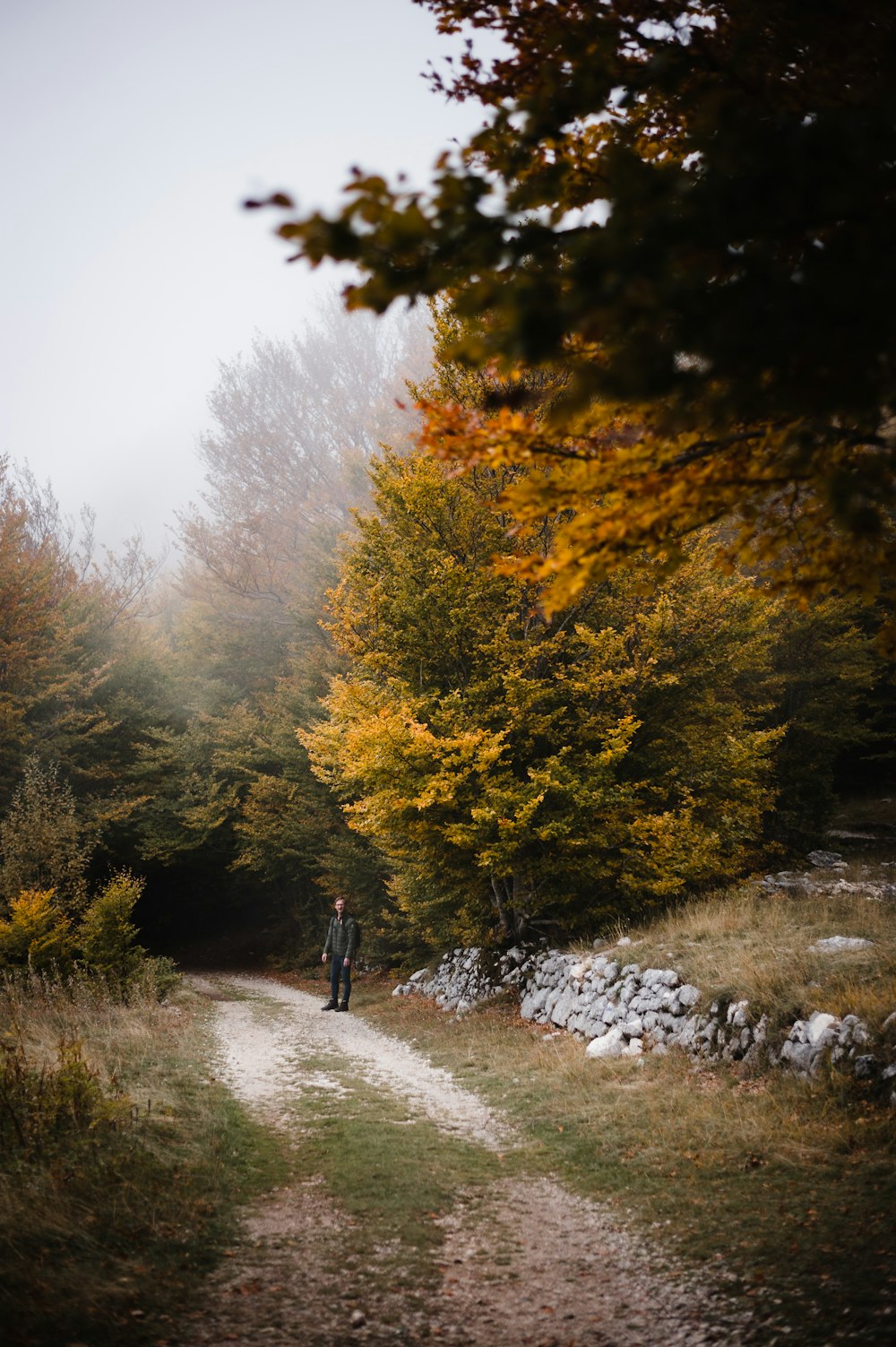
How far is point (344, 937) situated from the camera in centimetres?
1235

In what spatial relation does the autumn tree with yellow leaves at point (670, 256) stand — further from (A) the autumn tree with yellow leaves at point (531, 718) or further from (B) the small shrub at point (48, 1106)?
(A) the autumn tree with yellow leaves at point (531, 718)

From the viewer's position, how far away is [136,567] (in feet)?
83.8

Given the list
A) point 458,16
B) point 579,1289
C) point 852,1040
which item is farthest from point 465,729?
point 458,16

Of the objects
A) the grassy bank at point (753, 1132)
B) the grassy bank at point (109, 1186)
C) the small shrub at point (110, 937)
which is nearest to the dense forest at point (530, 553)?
the small shrub at point (110, 937)

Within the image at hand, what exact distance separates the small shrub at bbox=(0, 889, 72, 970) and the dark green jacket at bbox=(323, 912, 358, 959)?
4.51 m

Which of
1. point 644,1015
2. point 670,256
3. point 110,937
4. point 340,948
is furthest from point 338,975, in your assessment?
point 670,256

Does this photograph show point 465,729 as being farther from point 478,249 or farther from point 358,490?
point 358,490

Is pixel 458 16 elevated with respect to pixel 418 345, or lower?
lower

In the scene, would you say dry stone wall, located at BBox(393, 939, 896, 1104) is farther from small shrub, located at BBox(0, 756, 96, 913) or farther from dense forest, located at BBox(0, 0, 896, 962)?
small shrub, located at BBox(0, 756, 96, 913)

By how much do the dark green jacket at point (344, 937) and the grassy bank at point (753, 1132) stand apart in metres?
3.82

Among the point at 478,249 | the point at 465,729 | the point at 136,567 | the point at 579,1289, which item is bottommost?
the point at 579,1289

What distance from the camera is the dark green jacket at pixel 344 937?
12297mm

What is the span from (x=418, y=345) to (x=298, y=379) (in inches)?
223

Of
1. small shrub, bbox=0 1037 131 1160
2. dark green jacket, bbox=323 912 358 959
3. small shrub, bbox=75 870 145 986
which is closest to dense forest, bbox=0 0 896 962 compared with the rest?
small shrub, bbox=75 870 145 986
